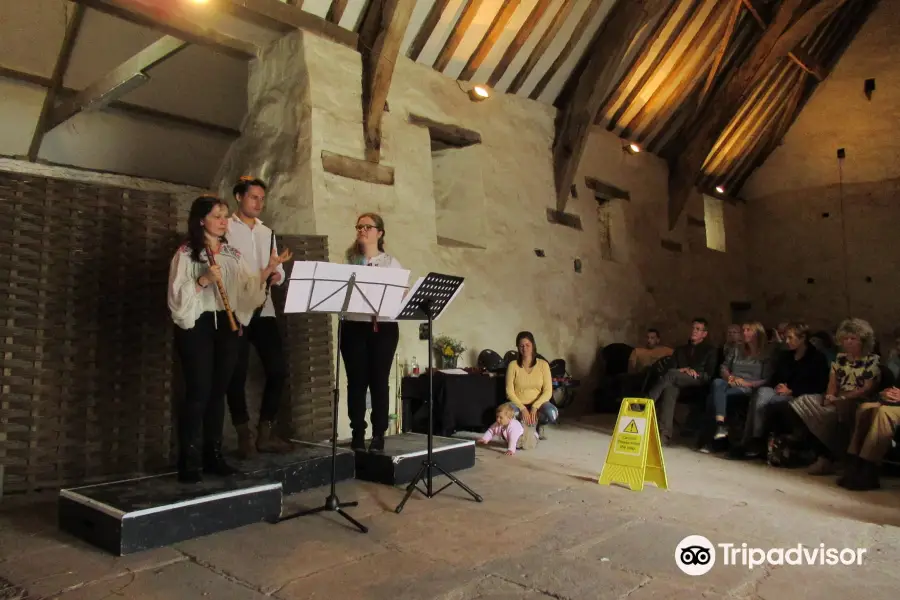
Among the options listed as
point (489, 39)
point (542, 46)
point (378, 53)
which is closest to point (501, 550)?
point (378, 53)

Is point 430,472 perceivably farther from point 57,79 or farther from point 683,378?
point 57,79

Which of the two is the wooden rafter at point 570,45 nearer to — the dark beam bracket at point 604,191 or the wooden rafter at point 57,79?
the dark beam bracket at point 604,191

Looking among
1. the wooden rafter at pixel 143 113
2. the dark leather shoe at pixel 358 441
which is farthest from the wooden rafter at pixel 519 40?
the dark leather shoe at pixel 358 441

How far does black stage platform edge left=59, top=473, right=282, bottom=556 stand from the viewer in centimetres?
Result: 235

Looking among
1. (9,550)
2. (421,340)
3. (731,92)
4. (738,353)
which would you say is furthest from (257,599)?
(731,92)

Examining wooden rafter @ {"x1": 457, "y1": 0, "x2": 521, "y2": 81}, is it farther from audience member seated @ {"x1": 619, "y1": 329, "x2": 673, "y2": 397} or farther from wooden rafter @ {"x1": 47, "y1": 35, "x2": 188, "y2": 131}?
audience member seated @ {"x1": 619, "y1": 329, "x2": 673, "y2": 397}

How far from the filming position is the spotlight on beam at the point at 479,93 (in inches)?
238

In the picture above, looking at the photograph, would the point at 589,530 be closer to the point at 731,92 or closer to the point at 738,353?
the point at 738,353

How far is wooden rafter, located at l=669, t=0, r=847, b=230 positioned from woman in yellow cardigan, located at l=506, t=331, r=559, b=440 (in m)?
5.16

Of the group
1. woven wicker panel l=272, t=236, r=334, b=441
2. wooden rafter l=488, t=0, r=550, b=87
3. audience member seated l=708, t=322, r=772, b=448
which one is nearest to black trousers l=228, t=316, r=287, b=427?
woven wicker panel l=272, t=236, r=334, b=441

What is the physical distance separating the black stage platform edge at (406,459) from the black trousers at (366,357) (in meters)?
0.30

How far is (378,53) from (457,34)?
101 centimetres

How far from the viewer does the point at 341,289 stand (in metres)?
2.76

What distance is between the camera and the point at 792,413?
13.6ft
